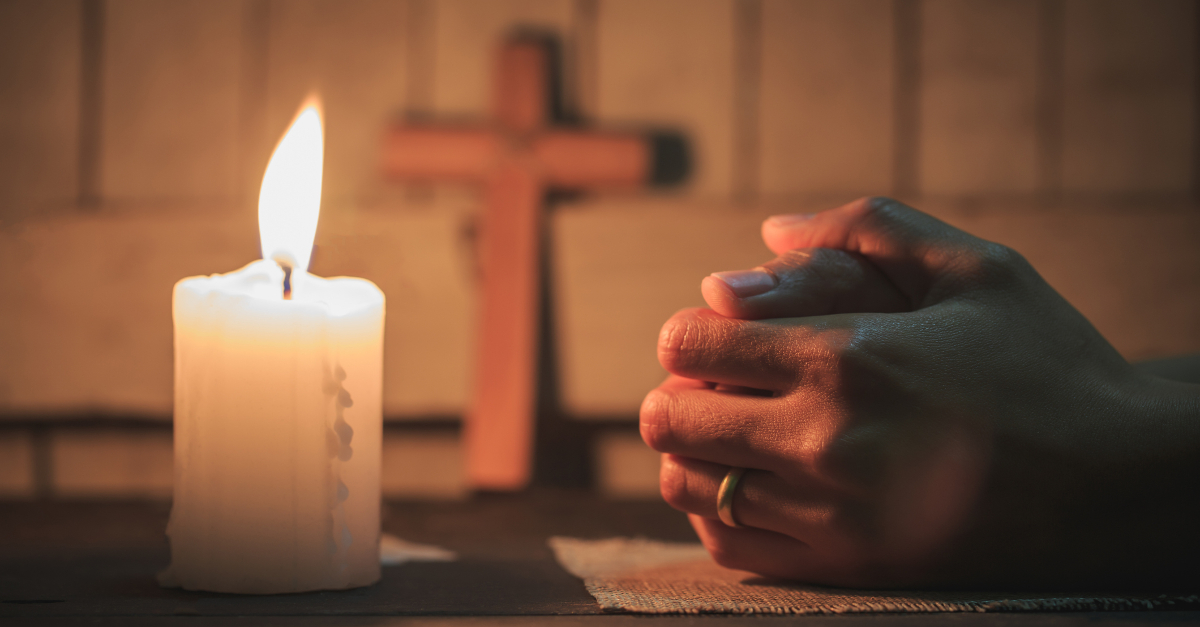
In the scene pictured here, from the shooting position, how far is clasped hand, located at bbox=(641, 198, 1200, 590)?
0.37 meters

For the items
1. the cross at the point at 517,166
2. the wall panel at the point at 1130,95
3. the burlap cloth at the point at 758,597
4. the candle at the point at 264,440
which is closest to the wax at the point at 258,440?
the candle at the point at 264,440

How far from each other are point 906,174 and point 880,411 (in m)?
0.68

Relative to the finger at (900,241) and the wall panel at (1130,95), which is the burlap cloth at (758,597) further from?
the wall panel at (1130,95)

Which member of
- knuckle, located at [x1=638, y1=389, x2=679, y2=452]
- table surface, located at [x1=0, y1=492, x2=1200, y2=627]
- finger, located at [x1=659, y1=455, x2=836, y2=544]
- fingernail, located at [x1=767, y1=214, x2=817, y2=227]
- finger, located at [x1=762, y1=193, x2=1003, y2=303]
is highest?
fingernail, located at [x1=767, y1=214, x2=817, y2=227]

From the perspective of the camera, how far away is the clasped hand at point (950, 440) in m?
0.37

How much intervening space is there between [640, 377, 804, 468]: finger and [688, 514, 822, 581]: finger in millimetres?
40

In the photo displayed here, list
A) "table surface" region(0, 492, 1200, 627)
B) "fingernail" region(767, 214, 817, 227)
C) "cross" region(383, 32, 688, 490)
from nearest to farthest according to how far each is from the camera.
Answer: "table surface" region(0, 492, 1200, 627) → "fingernail" region(767, 214, 817, 227) → "cross" region(383, 32, 688, 490)

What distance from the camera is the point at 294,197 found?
1.29ft

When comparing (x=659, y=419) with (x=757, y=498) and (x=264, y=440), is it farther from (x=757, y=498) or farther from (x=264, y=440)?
(x=264, y=440)

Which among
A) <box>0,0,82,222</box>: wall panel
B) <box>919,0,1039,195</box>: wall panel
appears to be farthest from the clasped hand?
<box>0,0,82,222</box>: wall panel

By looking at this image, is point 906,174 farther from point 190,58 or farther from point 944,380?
point 190,58

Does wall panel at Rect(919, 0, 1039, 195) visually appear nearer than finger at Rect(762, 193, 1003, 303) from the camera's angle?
No

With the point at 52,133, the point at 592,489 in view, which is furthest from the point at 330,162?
the point at 592,489

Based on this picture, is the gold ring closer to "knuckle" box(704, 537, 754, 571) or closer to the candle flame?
"knuckle" box(704, 537, 754, 571)
